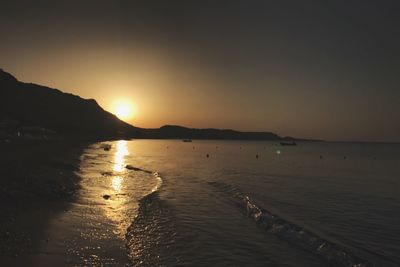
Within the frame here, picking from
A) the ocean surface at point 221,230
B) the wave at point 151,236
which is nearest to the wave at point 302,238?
the ocean surface at point 221,230

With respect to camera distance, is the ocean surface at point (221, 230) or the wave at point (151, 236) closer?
the wave at point (151, 236)

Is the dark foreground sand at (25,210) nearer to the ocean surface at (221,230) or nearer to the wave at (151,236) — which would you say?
the ocean surface at (221,230)

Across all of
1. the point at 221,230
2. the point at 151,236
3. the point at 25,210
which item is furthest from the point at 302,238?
the point at 25,210

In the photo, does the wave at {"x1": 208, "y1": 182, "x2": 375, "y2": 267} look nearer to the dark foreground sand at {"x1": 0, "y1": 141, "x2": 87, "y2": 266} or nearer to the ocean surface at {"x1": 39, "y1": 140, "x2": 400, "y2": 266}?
the ocean surface at {"x1": 39, "y1": 140, "x2": 400, "y2": 266}

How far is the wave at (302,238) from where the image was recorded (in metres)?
13.3

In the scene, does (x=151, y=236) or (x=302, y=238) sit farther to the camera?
(x=302, y=238)

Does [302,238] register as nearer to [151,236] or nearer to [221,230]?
[221,230]

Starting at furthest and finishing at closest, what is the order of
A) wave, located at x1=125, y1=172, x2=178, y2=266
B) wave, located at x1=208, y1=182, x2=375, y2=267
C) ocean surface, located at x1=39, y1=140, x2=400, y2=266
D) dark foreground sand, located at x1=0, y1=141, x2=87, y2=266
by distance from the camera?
wave, located at x1=208, y1=182, x2=375, y2=267, ocean surface, located at x1=39, y1=140, x2=400, y2=266, wave, located at x1=125, y1=172, x2=178, y2=266, dark foreground sand, located at x1=0, y1=141, x2=87, y2=266

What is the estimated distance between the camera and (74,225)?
50.4ft

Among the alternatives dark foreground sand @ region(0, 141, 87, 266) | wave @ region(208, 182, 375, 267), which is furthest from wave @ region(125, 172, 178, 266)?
wave @ region(208, 182, 375, 267)

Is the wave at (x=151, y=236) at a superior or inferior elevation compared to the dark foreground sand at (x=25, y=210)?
inferior

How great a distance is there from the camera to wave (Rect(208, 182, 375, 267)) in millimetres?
13266

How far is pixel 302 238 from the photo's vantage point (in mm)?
16047

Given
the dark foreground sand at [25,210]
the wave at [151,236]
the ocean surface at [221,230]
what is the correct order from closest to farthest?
the dark foreground sand at [25,210], the wave at [151,236], the ocean surface at [221,230]
